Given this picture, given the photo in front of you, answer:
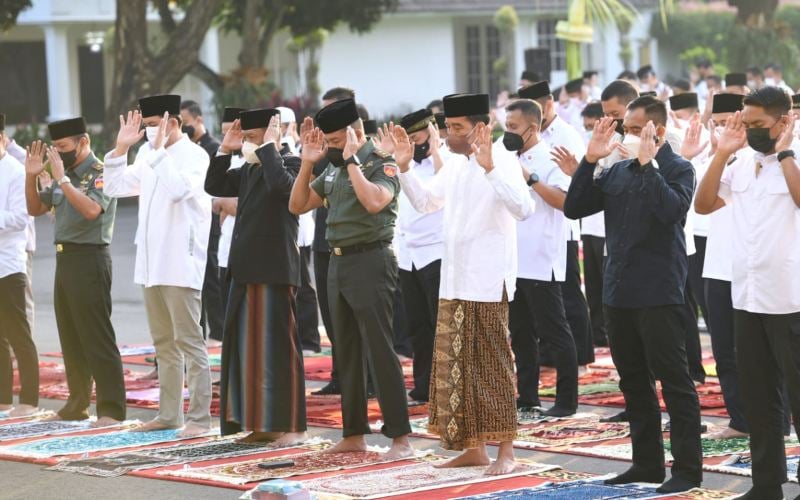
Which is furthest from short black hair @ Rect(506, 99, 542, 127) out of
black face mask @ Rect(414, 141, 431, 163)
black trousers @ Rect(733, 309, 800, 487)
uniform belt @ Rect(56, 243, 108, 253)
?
uniform belt @ Rect(56, 243, 108, 253)

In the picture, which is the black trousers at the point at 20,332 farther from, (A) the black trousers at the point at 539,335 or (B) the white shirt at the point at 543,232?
(B) the white shirt at the point at 543,232

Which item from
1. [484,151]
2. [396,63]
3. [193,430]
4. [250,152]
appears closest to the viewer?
[484,151]

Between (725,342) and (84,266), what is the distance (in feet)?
14.0

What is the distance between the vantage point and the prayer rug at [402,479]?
26.3ft

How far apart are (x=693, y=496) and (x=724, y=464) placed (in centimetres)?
81

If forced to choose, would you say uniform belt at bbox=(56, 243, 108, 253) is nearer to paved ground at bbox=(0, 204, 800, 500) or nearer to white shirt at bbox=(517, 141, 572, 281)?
paved ground at bbox=(0, 204, 800, 500)

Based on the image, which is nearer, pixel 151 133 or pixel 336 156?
pixel 336 156

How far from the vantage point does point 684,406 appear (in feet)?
25.8

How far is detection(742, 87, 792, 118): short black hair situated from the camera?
741cm

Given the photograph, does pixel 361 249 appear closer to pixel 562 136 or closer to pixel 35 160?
pixel 562 136

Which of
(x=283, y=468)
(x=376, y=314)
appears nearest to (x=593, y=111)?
(x=376, y=314)

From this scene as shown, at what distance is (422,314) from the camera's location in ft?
36.8

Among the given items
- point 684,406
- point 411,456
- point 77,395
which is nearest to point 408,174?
point 411,456

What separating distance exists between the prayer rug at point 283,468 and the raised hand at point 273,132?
6.34ft
